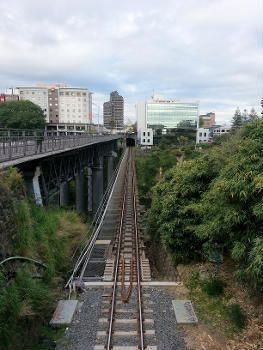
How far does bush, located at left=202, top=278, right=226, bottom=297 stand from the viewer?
920 cm

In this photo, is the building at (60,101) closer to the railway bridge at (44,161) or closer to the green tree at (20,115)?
the green tree at (20,115)

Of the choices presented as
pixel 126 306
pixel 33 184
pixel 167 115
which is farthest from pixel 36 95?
pixel 126 306

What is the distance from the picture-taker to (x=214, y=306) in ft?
28.2

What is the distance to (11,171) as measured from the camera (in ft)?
31.4

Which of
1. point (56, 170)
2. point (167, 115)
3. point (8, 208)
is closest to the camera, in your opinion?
point (8, 208)

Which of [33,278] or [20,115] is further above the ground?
[20,115]

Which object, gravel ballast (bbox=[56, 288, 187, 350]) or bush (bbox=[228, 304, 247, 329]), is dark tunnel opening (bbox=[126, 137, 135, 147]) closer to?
gravel ballast (bbox=[56, 288, 187, 350])

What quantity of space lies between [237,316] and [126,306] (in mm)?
3461

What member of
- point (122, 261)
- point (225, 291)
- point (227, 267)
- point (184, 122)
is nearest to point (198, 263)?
point (227, 267)

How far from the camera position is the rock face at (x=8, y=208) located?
7.75 meters

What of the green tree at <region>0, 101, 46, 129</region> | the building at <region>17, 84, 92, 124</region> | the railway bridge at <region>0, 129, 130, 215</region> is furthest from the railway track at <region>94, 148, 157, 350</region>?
the building at <region>17, 84, 92, 124</region>

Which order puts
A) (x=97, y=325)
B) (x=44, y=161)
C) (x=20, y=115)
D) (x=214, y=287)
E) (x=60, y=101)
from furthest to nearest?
1. (x=60, y=101)
2. (x=20, y=115)
3. (x=44, y=161)
4. (x=214, y=287)
5. (x=97, y=325)

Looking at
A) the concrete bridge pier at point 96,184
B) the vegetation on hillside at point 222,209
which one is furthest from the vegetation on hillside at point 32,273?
the concrete bridge pier at point 96,184

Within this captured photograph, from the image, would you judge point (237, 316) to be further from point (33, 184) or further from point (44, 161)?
point (44, 161)
